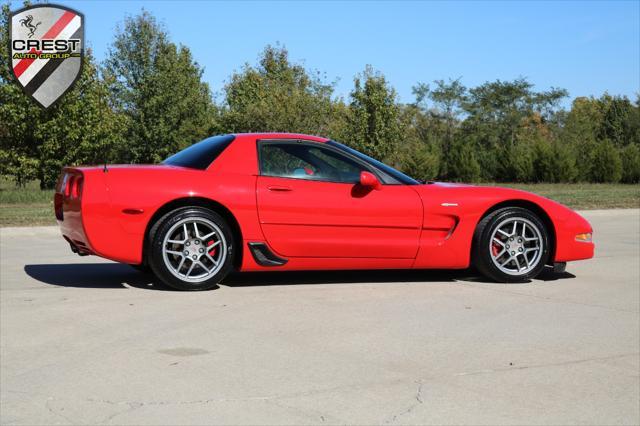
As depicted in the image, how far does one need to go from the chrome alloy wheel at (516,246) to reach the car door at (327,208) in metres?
0.85

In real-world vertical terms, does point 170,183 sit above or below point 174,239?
above

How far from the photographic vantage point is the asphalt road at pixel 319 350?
13.1ft

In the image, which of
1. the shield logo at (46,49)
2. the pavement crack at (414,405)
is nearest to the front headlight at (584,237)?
the pavement crack at (414,405)

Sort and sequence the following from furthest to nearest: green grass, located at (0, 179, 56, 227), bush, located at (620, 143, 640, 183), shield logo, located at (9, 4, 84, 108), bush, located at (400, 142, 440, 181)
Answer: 1. bush, located at (620, 143, 640, 183)
2. bush, located at (400, 142, 440, 181)
3. shield logo, located at (9, 4, 84, 108)
4. green grass, located at (0, 179, 56, 227)

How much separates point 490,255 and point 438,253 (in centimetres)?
52

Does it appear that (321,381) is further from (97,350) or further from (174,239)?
(174,239)

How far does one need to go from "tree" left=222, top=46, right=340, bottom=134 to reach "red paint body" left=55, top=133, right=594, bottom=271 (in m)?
33.3

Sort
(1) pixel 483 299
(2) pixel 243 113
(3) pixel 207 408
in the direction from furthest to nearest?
(2) pixel 243 113 < (1) pixel 483 299 < (3) pixel 207 408

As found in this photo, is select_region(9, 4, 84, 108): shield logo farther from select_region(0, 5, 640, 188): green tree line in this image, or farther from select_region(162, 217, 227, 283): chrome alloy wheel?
select_region(162, 217, 227, 283): chrome alloy wheel

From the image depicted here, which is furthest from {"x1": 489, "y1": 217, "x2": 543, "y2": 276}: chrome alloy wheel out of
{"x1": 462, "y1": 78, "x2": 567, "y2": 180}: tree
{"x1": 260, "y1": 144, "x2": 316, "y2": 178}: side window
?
{"x1": 462, "y1": 78, "x2": 567, "y2": 180}: tree

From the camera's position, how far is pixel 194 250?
286 inches

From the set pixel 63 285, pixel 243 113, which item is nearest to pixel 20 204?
pixel 63 285

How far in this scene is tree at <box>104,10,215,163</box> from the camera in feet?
154

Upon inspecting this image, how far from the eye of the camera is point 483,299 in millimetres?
7160
